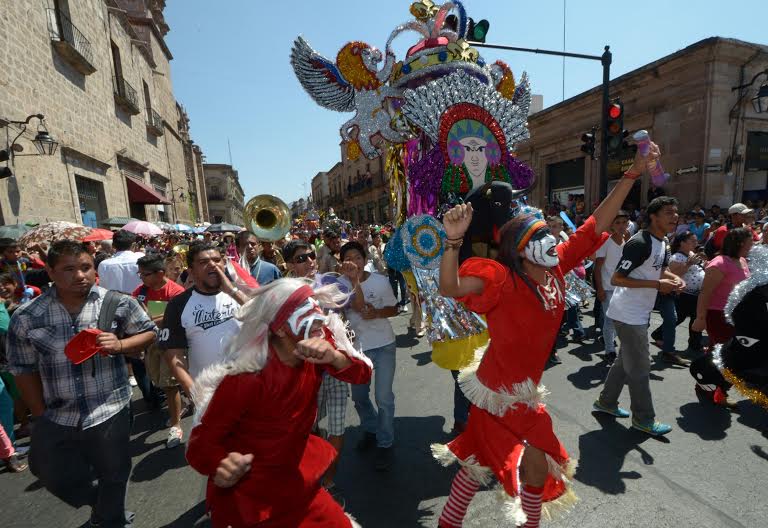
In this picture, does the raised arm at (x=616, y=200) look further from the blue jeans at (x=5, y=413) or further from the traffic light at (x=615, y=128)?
the traffic light at (x=615, y=128)

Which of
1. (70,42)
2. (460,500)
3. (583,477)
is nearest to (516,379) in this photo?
(460,500)

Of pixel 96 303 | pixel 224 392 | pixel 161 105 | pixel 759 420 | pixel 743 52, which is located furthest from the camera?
pixel 161 105

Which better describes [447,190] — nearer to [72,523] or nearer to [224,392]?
[224,392]

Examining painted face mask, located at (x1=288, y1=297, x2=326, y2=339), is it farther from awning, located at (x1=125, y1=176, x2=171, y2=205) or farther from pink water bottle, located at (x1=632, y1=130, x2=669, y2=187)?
awning, located at (x1=125, y1=176, x2=171, y2=205)

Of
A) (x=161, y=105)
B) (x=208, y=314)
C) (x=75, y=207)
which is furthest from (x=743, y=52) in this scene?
(x=161, y=105)

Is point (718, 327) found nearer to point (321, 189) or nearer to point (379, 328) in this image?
point (379, 328)

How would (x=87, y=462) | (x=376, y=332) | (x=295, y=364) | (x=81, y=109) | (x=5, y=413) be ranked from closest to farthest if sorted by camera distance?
1. (x=295, y=364)
2. (x=87, y=462)
3. (x=376, y=332)
4. (x=5, y=413)
5. (x=81, y=109)

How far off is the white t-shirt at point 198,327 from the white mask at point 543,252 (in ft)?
6.65

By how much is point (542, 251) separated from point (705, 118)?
43.1 feet

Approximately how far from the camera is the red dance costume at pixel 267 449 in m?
1.42

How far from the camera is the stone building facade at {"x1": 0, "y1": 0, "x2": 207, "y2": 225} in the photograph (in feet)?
25.9

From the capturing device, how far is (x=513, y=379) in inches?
79.0

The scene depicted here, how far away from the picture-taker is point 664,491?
2533mm

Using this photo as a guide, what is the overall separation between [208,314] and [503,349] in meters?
2.03
